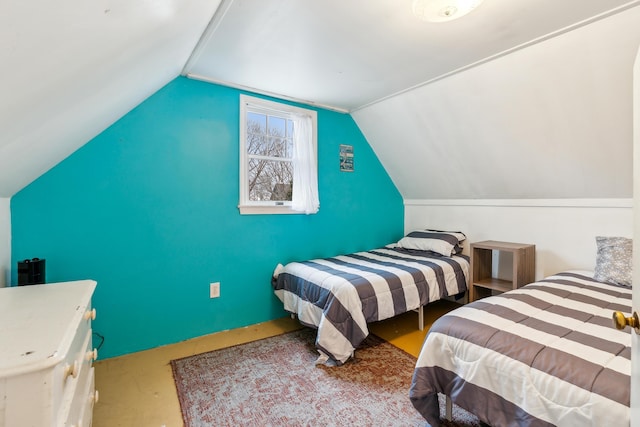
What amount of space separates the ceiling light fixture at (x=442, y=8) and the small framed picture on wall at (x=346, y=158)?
1781mm

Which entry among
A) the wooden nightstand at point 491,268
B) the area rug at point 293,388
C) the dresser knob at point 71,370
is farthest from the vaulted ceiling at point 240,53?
the area rug at point 293,388

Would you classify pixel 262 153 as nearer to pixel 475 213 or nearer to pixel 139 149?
pixel 139 149

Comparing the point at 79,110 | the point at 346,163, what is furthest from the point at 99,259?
the point at 346,163

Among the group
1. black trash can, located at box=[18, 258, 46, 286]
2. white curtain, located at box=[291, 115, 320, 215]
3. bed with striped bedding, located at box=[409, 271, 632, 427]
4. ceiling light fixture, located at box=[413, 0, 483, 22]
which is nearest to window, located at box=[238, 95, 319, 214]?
white curtain, located at box=[291, 115, 320, 215]

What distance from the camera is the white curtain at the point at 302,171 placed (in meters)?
2.89

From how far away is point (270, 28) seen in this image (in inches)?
68.2

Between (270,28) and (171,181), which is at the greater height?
(270,28)

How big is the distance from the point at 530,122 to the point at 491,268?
1.40 m

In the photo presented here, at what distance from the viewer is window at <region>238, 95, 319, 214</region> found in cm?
277

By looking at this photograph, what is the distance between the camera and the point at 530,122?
228cm

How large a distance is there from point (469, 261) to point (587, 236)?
2.92 feet

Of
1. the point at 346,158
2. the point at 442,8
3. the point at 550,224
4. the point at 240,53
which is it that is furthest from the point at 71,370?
the point at 550,224

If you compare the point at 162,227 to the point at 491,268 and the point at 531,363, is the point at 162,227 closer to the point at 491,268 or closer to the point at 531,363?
the point at 531,363

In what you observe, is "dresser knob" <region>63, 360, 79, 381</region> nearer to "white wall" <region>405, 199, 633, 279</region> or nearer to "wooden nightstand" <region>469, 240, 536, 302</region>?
"wooden nightstand" <region>469, 240, 536, 302</region>
